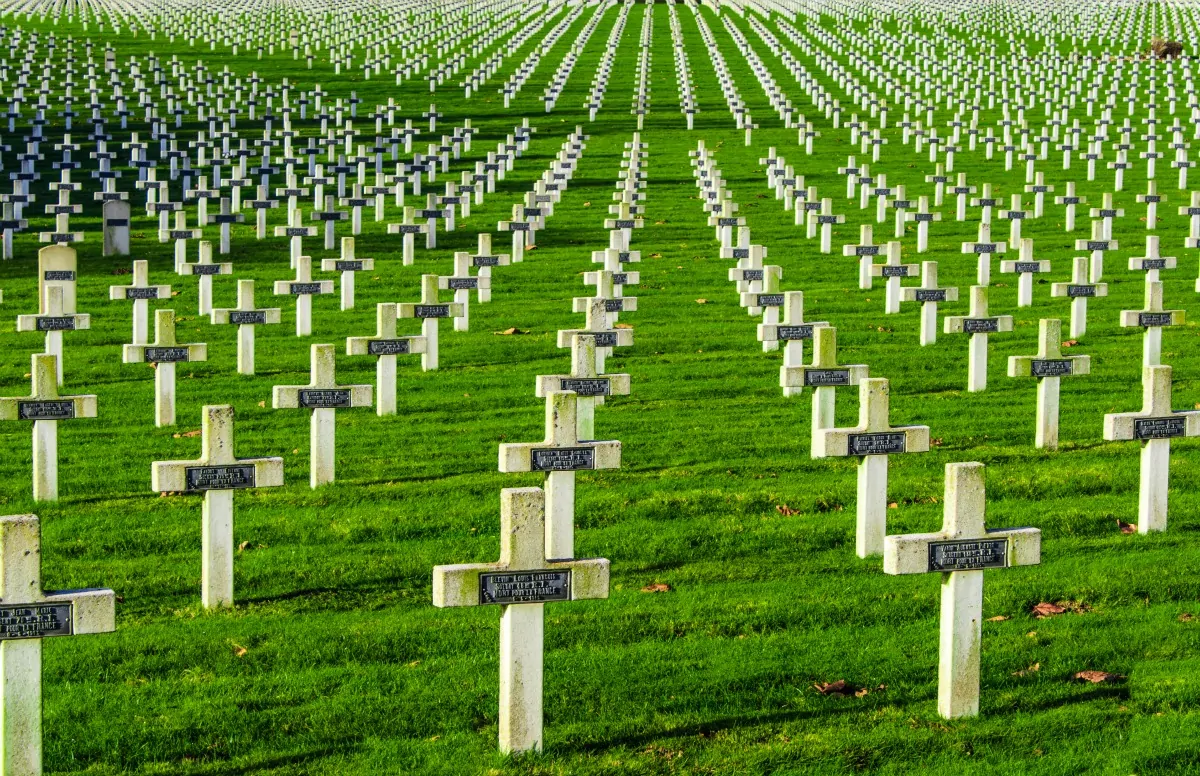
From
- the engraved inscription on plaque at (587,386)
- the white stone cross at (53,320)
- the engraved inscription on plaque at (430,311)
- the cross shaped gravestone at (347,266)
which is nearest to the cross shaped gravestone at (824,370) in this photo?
the engraved inscription on plaque at (587,386)

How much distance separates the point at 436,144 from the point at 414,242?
15.8m

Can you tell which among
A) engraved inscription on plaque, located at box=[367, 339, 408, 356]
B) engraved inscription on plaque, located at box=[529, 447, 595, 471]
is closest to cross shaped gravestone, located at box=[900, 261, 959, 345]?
engraved inscription on plaque, located at box=[367, 339, 408, 356]

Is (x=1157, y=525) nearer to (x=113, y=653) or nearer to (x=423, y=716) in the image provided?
(x=423, y=716)

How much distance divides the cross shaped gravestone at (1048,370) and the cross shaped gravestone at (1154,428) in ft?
6.06

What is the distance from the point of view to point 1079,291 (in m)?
18.7

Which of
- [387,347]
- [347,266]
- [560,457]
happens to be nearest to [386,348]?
[387,347]

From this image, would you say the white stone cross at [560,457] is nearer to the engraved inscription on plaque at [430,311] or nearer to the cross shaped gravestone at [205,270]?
the engraved inscription on plaque at [430,311]

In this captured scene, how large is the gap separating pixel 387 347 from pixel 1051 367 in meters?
5.16

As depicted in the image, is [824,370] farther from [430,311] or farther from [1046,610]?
[430,311]

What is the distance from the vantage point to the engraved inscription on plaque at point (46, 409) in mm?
12016

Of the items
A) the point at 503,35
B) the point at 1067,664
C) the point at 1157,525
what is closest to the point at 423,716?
the point at 1067,664

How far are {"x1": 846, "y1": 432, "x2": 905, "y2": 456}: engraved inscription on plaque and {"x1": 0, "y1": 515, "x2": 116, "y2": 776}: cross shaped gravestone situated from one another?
4.47 metres

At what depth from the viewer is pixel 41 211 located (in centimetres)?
3359

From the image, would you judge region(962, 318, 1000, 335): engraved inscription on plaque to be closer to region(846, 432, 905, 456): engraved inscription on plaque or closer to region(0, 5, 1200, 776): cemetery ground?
region(0, 5, 1200, 776): cemetery ground
